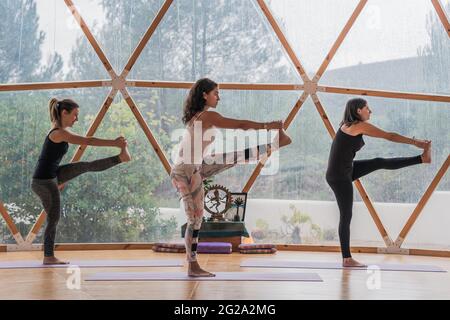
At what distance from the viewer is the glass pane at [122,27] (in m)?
8.53

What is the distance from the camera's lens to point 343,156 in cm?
654

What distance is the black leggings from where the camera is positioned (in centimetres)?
639

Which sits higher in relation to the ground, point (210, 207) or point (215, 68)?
point (215, 68)

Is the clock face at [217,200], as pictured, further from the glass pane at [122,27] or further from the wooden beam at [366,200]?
the glass pane at [122,27]

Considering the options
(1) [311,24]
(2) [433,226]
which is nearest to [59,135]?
(1) [311,24]

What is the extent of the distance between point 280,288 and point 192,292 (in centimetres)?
67

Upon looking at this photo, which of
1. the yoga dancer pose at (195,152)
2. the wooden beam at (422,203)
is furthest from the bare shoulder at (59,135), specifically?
the wooden beam at (422,203)

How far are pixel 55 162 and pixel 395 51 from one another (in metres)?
4.29

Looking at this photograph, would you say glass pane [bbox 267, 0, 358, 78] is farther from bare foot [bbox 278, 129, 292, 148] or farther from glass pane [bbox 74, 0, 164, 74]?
bare foot [bbox 278, 129, 292, 148]

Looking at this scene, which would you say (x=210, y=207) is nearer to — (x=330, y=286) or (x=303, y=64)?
(x=303, y=64)

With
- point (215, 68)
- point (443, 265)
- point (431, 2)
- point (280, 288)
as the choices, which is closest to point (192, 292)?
point (280, 288)

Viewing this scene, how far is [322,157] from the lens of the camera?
8.45 meters

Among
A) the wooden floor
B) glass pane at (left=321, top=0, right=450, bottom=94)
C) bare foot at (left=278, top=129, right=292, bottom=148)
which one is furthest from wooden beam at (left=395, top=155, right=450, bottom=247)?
bare foot at (left=278, top=129, right=292, bottom=148)
